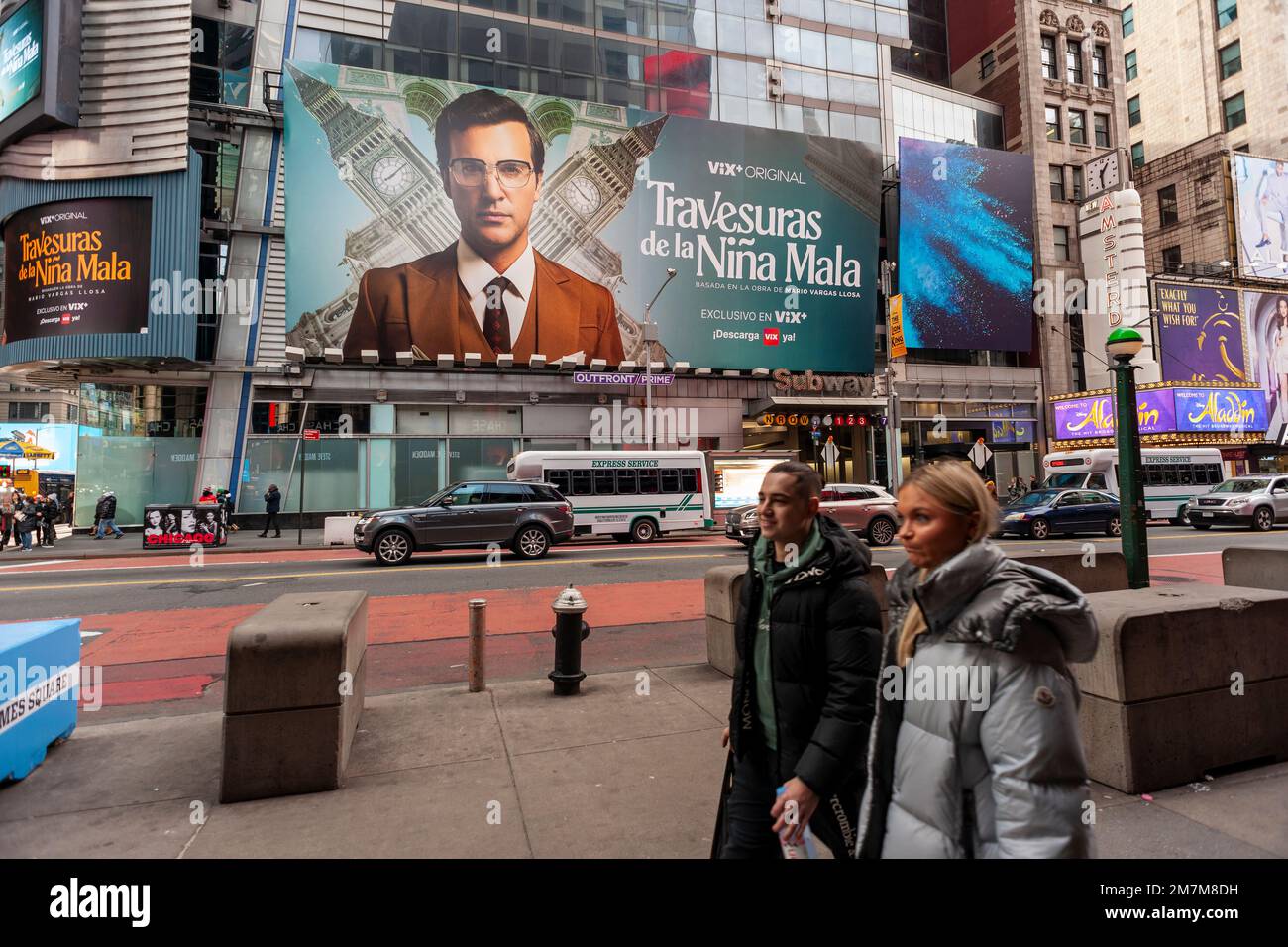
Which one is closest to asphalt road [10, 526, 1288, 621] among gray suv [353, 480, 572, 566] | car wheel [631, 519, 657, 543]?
gray suv [353, 480, 572, 566]

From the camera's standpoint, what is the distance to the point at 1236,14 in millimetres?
43688

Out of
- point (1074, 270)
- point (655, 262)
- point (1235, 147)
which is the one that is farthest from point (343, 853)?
point (1235, 147)

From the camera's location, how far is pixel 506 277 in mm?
27562

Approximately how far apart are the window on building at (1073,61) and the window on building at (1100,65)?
0.74m

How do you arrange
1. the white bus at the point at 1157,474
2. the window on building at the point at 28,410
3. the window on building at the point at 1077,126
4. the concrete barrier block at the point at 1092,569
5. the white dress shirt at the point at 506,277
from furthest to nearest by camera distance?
1. the window on building at the point at 28,410
2. the window on building at the point at 1077,126
3. the white dress shirt at the point at 506,277
4. the white bus at the point at 1157,474
5. the concrete barrier block at the point at 1092,569

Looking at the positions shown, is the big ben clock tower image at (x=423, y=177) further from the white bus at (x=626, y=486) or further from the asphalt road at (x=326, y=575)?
the asphalt road at (x=326, y=575)

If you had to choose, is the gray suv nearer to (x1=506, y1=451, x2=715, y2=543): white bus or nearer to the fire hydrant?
(x1=506, y1=451, x2=715, y2=543): white bus

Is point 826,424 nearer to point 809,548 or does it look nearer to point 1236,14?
point 809,548

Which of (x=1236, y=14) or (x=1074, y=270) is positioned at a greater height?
(x=1236, y=14)

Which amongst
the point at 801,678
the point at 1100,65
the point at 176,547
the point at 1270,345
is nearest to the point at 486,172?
the point at 176,547

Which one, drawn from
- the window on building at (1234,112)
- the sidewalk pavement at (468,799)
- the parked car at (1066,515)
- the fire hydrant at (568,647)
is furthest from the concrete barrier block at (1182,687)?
the window on building at (1234,112)

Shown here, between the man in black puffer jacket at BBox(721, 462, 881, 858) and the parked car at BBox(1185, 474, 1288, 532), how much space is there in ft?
83.5

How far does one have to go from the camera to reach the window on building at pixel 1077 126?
37656mm
